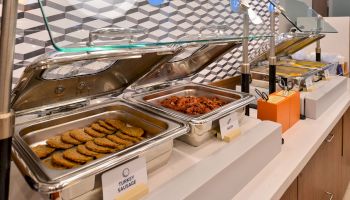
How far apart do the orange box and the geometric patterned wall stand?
39 cm

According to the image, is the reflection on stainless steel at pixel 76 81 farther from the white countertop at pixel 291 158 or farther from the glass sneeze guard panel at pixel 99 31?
the white countertop at pixel 291 158

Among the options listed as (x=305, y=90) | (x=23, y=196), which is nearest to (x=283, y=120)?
(x=305, y=90)

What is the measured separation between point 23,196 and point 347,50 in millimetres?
3661

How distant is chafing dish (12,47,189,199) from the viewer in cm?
72

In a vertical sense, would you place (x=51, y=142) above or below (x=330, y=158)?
above

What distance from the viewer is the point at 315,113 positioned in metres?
1.81

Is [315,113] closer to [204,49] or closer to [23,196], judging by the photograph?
[204,49]

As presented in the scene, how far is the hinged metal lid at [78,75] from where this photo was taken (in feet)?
2.65

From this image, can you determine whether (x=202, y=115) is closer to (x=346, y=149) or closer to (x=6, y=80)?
(x=6, y=80)

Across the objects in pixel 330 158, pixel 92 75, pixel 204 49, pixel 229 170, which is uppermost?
pixel 204 49

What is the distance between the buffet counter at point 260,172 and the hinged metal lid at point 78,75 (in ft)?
0.90

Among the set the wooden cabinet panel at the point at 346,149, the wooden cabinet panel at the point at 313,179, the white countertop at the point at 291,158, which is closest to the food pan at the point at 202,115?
the white countertop at the point at 291,158

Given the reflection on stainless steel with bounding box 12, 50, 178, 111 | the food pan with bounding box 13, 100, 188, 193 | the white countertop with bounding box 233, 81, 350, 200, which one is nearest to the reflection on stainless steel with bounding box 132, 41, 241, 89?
the reflection on stainless steel with bounding box 12, 50, 178, 111

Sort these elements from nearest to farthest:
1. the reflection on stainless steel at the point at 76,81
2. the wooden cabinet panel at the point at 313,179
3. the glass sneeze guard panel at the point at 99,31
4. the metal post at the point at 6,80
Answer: the metal post at the point at 6,80 < the glass sneeze guard panel at the point at 99,31 < the reflection on stainless steel at the point at 76,81 < the wooden cabinet panel at the point at 313,179
